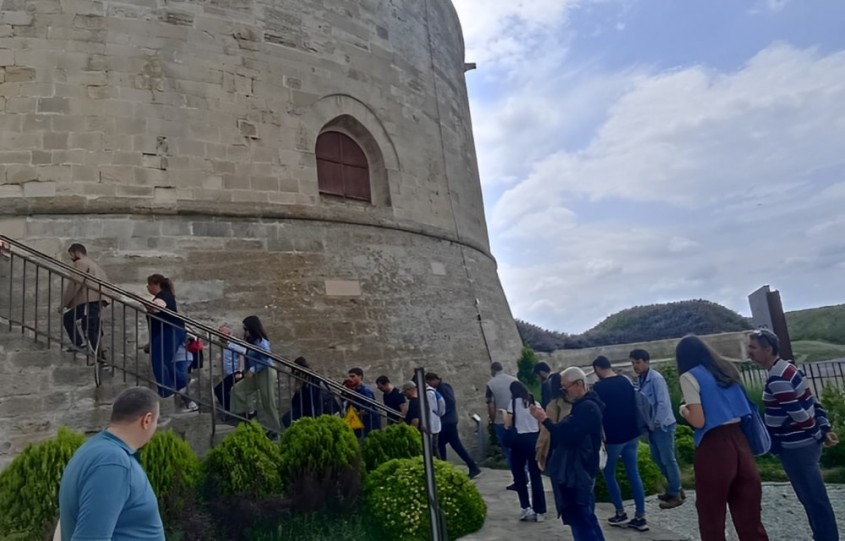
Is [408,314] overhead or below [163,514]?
overhead

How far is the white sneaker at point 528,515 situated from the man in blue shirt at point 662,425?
1218 mm

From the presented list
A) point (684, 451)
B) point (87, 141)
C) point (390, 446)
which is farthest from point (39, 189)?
point (684, 451)

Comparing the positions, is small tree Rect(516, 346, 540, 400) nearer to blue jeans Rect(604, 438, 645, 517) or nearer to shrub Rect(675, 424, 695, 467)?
shrub Rect(675, 424, 695, 467)

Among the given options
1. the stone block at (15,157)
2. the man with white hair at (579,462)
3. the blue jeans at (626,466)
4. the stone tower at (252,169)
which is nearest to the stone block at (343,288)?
the stone tower at (252,169)

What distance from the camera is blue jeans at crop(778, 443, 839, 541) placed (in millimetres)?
3967

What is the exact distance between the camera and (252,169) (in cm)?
861

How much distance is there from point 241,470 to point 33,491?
52.3 inches

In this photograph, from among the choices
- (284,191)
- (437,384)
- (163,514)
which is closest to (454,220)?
(284,191)

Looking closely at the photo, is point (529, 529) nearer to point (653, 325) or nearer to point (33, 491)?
point (33, 491)

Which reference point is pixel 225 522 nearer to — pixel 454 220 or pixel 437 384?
pixel 437 384

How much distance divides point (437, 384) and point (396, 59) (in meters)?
6.00

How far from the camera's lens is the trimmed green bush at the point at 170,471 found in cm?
446

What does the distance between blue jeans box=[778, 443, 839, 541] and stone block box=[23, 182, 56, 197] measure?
7.76 meters

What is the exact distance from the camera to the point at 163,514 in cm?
440
